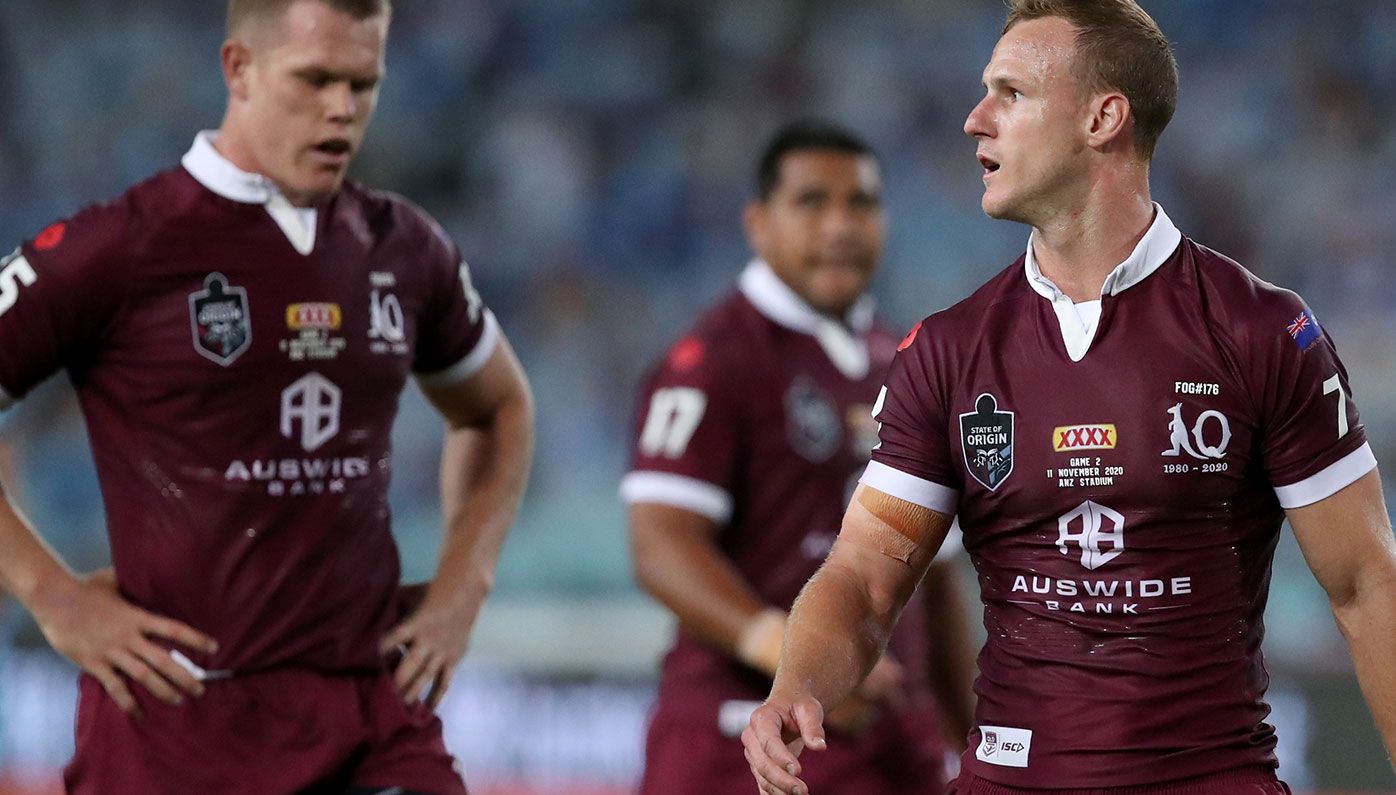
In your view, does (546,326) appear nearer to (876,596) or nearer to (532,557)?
(532,557)

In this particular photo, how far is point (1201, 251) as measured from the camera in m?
3.21

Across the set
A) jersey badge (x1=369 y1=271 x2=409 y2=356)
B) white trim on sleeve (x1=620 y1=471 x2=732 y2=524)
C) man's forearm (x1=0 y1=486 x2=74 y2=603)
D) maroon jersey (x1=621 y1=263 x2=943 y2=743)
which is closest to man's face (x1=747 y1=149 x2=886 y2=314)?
maroon jersey (x1=621 y1=263 x2=943 y2=743)

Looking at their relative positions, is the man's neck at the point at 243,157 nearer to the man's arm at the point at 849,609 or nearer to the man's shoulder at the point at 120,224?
the man's shoulder at the point at 120,224

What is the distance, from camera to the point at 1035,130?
3189 mm

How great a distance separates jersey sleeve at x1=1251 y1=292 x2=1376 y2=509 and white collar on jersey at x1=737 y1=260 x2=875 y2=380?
2.39m

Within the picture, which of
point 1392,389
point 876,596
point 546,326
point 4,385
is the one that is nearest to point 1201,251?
point 876,596

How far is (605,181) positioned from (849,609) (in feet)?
26.2

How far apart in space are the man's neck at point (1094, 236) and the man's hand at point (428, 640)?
160 cm

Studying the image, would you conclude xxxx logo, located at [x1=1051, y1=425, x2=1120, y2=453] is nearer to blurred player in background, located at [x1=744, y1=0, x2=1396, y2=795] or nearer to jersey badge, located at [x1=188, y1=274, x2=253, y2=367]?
blurred player in background, located at [x1=744, y1=0, x2=1396, y2=795]

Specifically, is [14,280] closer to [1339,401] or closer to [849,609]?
[849,609]

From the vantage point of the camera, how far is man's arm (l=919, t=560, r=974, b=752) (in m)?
5.62

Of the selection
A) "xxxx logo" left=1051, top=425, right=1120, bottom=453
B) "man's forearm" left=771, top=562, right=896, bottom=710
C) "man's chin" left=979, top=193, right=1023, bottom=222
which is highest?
"man's chin" left=979, top=193, right=1023, bottom=222

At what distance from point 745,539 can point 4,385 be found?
84.0 inches

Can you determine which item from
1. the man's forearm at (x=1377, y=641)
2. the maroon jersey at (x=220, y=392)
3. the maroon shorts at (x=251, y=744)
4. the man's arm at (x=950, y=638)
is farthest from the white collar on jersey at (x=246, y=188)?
the man's arm at (x=950, y=638)
